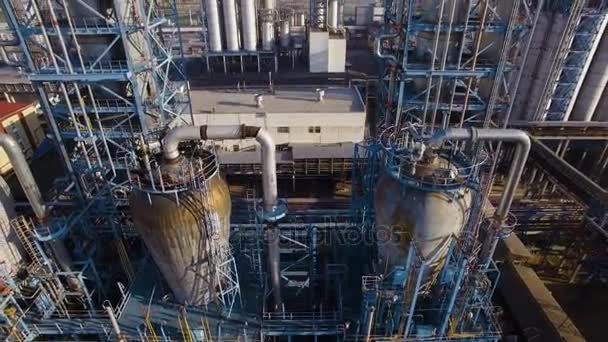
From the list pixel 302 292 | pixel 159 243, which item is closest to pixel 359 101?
pixel 302 292

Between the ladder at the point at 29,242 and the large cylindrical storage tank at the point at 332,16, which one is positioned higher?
the large cylindrical storage tank at the point at 332,16

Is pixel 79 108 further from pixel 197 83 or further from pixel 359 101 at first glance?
pixel 197 83

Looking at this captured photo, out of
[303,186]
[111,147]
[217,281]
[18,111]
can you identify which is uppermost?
[111,147]

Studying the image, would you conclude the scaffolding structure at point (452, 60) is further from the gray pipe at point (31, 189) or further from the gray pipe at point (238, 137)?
the gray pipe at point (31, 189)

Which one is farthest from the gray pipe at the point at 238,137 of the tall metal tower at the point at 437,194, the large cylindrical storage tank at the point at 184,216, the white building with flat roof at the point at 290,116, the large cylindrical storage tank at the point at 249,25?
the large cylindrical storage tank at the point at 249,25

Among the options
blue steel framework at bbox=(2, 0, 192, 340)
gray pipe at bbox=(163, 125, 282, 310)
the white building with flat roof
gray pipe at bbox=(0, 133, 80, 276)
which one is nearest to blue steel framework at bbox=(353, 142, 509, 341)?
gray pipe at bbox=(163, 125, 282, 310)

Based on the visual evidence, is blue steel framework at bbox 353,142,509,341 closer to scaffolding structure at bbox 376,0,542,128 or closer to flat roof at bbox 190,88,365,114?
scaffolding structure at bbox 376,0,542,128
